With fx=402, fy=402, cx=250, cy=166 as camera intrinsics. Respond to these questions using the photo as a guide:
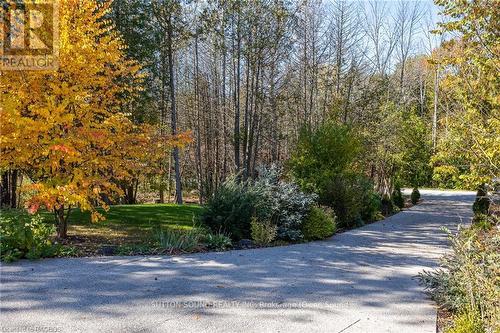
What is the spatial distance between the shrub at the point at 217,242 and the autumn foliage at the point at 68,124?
174cm

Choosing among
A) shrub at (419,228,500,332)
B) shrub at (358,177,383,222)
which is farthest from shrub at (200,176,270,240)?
shrub at (358,177,383,222)

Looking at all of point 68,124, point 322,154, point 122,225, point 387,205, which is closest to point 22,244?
point 68,124

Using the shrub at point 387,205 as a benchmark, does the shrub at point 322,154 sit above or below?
above

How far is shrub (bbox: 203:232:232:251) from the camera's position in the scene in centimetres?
686

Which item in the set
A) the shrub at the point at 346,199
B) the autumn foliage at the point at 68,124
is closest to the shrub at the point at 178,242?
the autumn foliage at the point at 68,124

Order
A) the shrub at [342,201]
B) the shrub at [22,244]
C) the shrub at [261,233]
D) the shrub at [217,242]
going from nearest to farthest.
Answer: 1. the shrub at [22,244]
2. the shrub at [217,242]
3. the shrub at [261,233]
4. the shrub at [342,201]

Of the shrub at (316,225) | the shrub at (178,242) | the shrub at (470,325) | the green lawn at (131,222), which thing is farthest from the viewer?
the shrub at (316,225)

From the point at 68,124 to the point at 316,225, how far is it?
16.7ft

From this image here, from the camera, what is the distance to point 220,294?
4355 millimetres

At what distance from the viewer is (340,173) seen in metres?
11.7

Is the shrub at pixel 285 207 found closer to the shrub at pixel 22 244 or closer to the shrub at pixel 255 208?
the shrub at pixel 255 208

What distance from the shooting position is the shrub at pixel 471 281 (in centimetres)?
348

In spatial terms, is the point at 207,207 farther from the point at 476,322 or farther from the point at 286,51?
the point at 286,51

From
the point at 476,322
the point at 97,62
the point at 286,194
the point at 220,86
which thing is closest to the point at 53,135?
the point at 97,62
